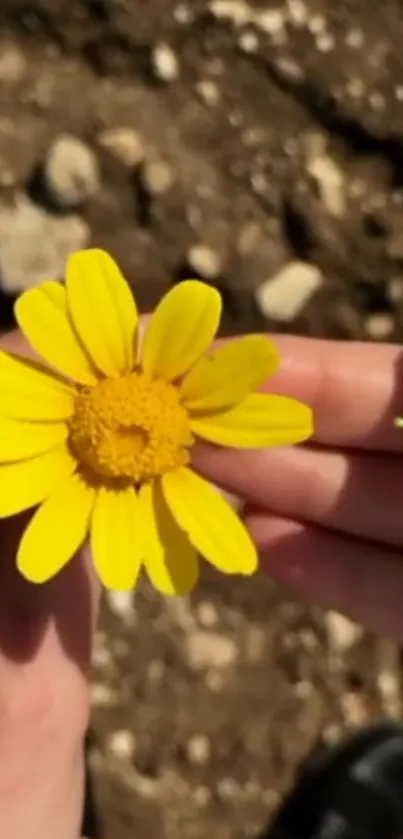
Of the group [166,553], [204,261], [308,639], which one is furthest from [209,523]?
[308,639]

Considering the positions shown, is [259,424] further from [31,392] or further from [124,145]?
[124,145]

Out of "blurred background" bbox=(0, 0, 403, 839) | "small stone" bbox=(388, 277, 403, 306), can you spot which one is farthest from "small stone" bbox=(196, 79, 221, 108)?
"small stone" bbox=(388, 277, 403, 306)

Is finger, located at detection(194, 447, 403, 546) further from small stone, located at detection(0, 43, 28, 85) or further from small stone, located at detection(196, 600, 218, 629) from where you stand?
small stone, located at detection(0, 43, 28, 85)

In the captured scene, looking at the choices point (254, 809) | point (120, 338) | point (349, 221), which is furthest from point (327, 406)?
point (254, 809)

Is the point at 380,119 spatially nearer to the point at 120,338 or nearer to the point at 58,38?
the point at 58,38

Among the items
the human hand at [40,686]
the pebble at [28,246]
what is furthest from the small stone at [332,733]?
the pebble at [28,246]

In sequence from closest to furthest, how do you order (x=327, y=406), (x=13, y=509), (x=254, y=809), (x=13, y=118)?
(x=13, y=509) < (x=327, y=406) < (x=13, y=118) < (x=254, y=809)
